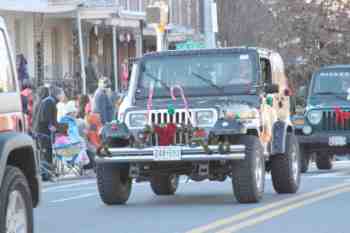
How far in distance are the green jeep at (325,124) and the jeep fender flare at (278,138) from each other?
592 cm

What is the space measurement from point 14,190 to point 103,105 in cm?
1799

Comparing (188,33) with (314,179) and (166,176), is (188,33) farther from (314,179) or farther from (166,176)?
(166,176)

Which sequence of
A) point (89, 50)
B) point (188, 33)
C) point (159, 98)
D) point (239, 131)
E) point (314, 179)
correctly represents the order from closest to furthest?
point (239, 131) → point (159, 98) → point (314, 179) → point (89, 50) → point (188, 33)

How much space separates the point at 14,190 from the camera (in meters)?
9.52

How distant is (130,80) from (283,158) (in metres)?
2.52

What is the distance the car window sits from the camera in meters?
9.95

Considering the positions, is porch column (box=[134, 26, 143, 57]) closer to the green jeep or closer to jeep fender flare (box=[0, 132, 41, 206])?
the green jeep

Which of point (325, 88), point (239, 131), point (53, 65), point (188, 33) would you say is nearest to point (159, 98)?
point (239, 131)

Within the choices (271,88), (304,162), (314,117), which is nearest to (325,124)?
(314,117)

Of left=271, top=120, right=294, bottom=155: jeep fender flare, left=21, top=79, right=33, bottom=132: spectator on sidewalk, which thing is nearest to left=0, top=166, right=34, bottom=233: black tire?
left=271, top=120, right=294, bottom=155: jeep fender flare

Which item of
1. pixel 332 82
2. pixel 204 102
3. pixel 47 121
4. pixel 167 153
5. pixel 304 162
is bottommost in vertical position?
pixel 304 162

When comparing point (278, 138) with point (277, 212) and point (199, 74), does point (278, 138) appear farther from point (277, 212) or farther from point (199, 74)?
point (277, 212)

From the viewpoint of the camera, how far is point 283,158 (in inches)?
707

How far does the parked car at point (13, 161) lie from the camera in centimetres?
926
